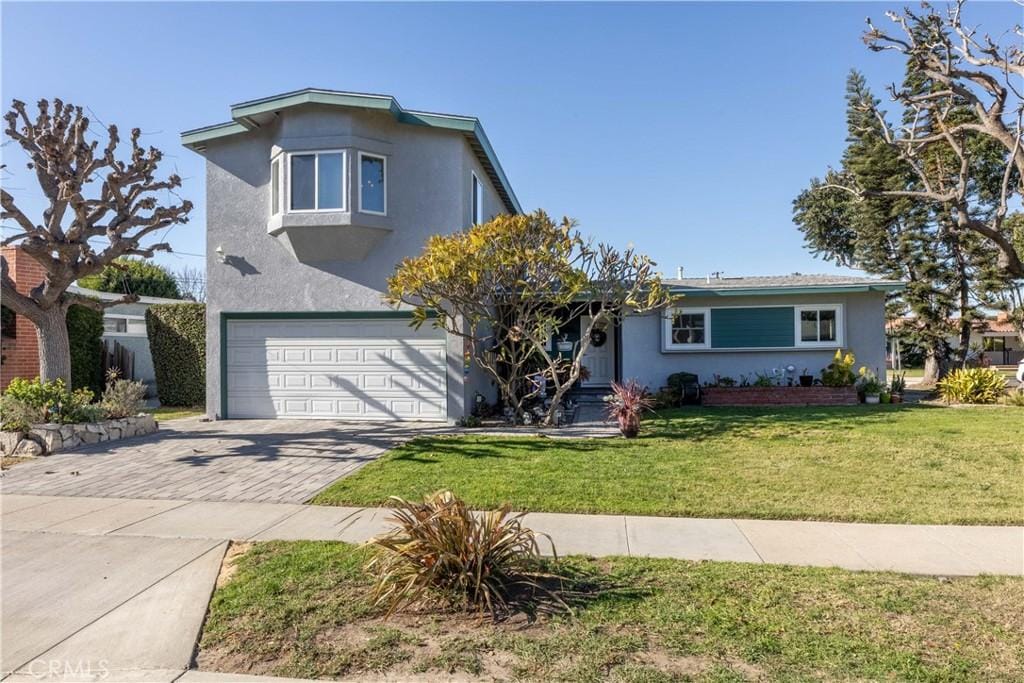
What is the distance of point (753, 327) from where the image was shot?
1595 cm

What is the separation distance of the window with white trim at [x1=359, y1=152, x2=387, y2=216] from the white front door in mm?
7754

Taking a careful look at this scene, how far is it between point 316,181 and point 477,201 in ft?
12.5

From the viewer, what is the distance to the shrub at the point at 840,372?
15172mm

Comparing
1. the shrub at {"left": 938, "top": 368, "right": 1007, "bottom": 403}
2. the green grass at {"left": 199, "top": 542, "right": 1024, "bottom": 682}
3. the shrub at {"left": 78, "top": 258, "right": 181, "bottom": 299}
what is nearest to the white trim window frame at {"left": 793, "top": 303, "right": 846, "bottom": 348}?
the shrub at {"left": 938, "top": 368, "right": 1007, "bottom": 403}

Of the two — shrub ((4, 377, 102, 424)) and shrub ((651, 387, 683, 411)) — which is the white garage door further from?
shrub ((651, 387, 683, 411))

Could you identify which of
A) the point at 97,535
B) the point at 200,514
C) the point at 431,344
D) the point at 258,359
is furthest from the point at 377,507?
the point at 258,359

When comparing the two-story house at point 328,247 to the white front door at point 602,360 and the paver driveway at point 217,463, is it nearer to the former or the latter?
the paver driveway at point 217,463

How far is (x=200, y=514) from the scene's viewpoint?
6.46 m

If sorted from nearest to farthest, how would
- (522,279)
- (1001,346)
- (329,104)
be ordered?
(522,279) → (329,104) → (1001,346)

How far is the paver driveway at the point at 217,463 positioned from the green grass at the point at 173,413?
5.83 ft

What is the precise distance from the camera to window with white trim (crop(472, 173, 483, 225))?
14.2m

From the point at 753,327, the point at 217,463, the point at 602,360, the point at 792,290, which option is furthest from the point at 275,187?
the point at 792,290

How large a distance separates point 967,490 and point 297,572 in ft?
24.6

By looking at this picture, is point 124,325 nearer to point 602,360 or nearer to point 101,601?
point 602,360
